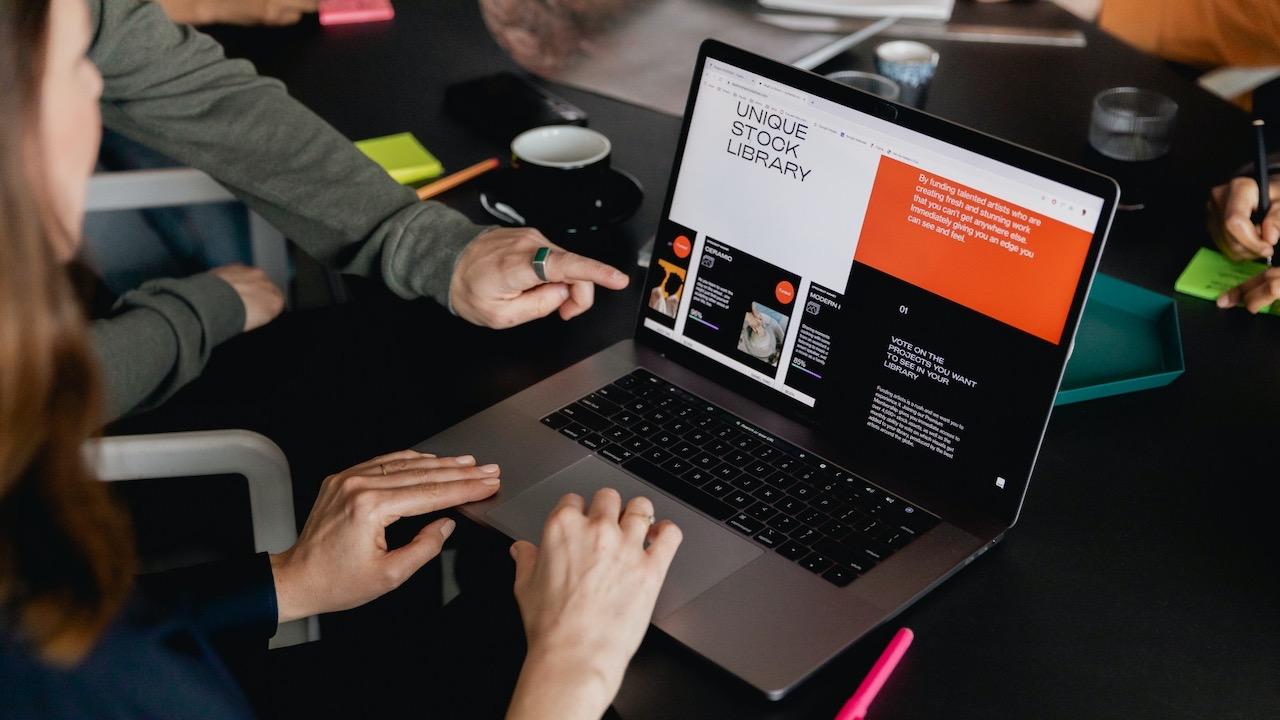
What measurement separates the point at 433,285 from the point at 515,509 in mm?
338

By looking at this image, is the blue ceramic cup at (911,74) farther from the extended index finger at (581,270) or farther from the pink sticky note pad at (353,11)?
the pink sticky note pad at (353,11)

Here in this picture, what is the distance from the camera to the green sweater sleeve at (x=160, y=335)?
1.10 meters

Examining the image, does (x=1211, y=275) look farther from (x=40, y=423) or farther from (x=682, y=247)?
(x=40, y=423)

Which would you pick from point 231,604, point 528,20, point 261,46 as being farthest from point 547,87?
point 231,604

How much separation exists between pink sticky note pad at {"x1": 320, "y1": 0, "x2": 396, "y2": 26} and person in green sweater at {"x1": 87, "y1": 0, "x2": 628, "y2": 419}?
51 cm

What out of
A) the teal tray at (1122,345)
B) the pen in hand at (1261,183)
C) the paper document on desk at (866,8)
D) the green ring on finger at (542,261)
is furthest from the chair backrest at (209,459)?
the paper document on desk at (866,8)

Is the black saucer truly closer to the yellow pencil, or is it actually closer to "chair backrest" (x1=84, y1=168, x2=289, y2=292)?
the yellow pencil

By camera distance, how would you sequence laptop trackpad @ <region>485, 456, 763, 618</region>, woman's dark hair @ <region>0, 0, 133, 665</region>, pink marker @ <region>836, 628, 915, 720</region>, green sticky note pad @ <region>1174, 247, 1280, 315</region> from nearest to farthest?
woman's dark hair @ <region>0, 0, 133, 665</region>, pink marker @ <region>836, 628, 915, 720</region>, laptop trackpad @ <region>485, 456, 763, 618</region>, green sticky note pad @ <region>1174, 247, 1280, 315</region>

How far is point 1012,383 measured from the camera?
2.97 feet

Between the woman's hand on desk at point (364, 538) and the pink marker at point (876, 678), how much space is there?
34cm

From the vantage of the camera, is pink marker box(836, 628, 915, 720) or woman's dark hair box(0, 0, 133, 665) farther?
pink marker box(836, 628, 915, 720)

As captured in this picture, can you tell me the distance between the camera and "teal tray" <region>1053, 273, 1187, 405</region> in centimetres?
107

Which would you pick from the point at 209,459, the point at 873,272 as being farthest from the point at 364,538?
the point at 873,272

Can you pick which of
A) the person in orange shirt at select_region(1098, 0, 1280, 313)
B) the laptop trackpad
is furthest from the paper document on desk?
the laptop trackpad
